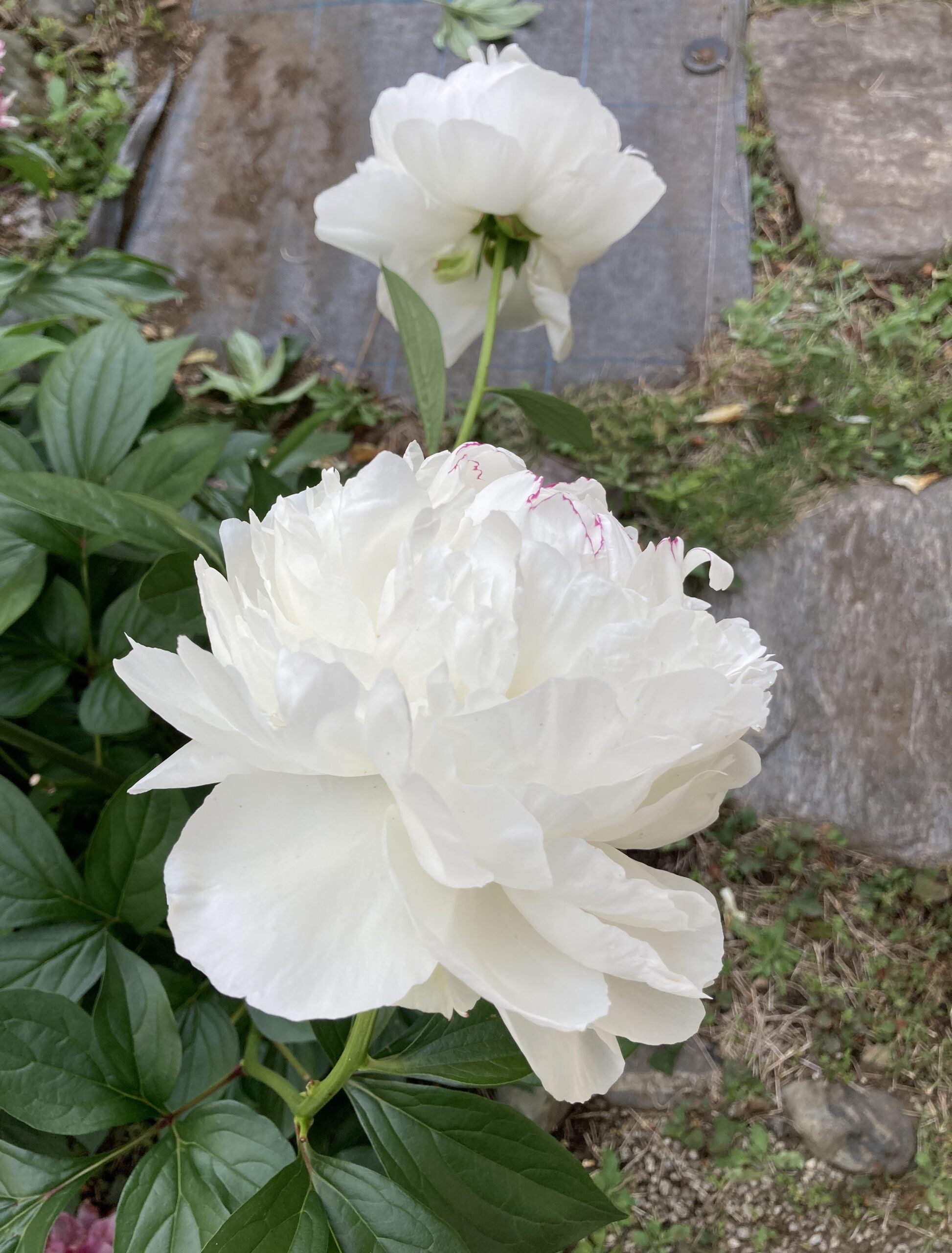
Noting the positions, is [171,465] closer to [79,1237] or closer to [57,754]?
[57,754]

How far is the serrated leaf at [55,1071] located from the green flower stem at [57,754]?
21cm

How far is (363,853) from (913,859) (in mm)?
1297

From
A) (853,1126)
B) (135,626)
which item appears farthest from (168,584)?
(853,1126)

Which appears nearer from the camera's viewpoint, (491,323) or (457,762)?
(457,762)

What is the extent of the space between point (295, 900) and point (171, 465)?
460mm

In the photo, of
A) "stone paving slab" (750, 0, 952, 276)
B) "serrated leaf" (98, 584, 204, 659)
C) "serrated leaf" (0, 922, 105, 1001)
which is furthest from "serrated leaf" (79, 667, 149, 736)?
"stone paving slab" (750, 0, 952, 276)

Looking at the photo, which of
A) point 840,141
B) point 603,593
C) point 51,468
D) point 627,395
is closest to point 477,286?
point 51,468

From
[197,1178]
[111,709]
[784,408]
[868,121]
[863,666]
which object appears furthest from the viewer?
[868,121]

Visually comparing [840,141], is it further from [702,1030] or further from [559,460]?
[702,1030]

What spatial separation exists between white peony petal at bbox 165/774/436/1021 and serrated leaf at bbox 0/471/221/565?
22 centimetres

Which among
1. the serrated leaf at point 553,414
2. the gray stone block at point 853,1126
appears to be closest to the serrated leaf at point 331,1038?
the serrated leaf at point 553,414

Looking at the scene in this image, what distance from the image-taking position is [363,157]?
1926mm

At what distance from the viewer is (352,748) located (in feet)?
1.06

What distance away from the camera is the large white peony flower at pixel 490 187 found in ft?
2.03
